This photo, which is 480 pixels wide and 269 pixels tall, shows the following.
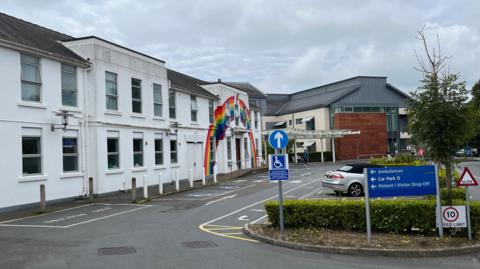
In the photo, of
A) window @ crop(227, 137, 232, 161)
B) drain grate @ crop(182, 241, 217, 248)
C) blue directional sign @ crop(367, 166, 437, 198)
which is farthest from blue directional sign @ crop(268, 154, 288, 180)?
window @ crop(227, 137, 232, 161)

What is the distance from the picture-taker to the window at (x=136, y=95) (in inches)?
982

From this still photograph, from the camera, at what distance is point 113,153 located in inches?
896

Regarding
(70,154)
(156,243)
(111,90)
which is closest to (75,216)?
A: (70,154)

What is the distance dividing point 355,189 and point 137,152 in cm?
1106

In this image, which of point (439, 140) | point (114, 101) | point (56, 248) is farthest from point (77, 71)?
point (439, 140)

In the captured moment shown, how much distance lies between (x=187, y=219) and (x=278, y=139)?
4.84 metres

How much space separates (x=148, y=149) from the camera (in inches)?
1012

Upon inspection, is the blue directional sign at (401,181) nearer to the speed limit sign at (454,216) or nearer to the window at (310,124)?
the speed limit sign at (454,216)

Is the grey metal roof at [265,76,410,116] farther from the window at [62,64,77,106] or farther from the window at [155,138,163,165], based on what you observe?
the window at [62,64,77,106]

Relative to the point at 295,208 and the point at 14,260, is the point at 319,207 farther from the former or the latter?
the point at 14,260

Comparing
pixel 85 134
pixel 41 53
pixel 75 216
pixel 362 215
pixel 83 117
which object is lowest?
pixel 75 216

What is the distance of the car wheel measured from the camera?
21047 mm

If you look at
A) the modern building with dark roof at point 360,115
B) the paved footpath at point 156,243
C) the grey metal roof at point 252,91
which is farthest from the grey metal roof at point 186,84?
the grey metal roof at point 252,91

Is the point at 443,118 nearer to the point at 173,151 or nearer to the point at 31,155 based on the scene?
the point at 31,155
